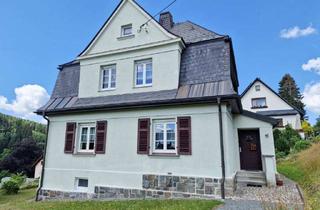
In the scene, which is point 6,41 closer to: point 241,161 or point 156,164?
point 156,164

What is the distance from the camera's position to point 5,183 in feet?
49.1

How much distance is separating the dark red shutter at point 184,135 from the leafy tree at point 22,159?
1580 inches

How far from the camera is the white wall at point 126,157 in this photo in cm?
775

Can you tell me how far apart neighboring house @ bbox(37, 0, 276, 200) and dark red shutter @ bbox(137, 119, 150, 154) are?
4 cm

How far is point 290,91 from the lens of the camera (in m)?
43.5

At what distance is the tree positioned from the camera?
4247 cm

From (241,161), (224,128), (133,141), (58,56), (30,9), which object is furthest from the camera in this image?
(58,56)

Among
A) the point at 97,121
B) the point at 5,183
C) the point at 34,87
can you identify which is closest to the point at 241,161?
the point at 97,121

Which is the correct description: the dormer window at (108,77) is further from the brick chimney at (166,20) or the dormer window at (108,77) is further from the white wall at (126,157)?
the brick chimney at (166,20)

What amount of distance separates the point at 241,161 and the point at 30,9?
45.4ft

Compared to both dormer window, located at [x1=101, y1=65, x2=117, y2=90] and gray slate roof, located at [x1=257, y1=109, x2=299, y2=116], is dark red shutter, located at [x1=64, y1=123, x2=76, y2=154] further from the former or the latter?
gray slate roof, located at [x1=257, y1=109, x2=299, y2=116]

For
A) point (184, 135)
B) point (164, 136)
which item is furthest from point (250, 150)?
point (164, 136)

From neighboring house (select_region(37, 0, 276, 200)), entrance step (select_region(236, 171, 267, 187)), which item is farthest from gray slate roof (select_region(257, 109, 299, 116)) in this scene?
entrance step (select_region(236, 171, 267, 187))

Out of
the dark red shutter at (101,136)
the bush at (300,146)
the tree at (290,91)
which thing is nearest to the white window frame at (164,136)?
the dark red shutter at (101,136)
